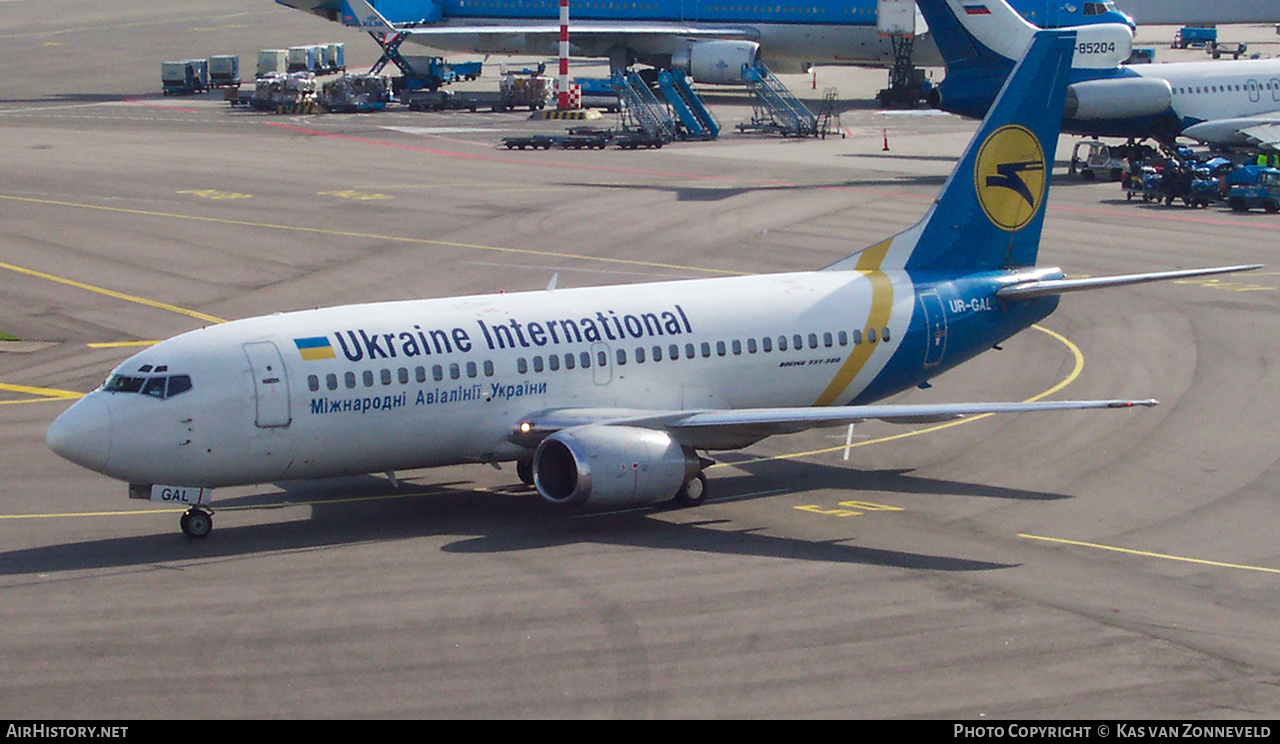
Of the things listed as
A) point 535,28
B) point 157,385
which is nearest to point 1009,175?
point 157,385

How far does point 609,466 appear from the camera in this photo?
30578 millimetres

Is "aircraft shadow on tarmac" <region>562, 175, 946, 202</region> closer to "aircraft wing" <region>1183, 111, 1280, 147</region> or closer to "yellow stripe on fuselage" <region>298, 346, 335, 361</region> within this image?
"aircraft wing" <region>1183, 111, 1280, 147</region>

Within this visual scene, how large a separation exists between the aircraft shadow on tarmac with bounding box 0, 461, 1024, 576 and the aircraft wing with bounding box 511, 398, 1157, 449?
5.93ft

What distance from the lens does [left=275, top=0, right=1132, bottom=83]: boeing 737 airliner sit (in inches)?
4493

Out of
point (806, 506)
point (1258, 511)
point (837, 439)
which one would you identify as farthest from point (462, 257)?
point (1258, 511)

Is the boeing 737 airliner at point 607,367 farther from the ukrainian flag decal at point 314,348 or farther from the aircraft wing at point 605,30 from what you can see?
the aircraft wing at point 605,30

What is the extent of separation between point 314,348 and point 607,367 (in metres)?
6.37

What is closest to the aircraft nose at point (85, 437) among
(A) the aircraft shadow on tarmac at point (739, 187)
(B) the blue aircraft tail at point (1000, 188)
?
(B) the blue aircraft tail at point (1000, 188)

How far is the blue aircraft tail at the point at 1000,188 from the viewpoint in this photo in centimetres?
3803

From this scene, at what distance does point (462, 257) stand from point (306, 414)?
3261 centimetres

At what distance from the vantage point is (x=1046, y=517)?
108ft

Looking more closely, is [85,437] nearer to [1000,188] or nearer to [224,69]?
[1000,188]

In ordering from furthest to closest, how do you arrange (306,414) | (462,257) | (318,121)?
1. (318,121)
2. (462,257)
3. (306,414)

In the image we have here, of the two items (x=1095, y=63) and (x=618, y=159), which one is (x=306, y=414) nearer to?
(x=618, y=159)
